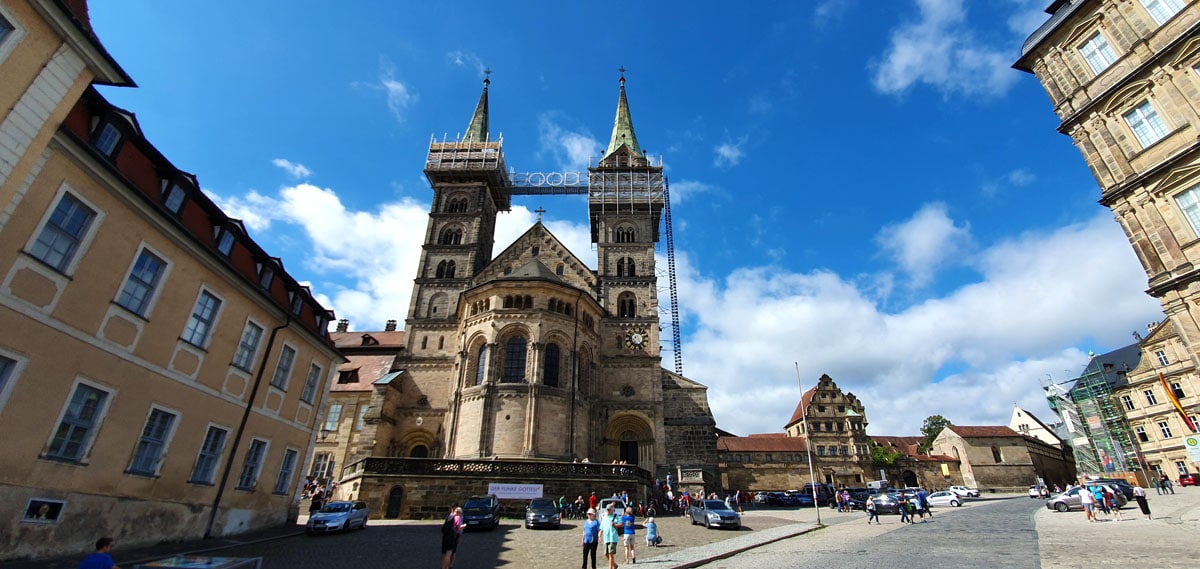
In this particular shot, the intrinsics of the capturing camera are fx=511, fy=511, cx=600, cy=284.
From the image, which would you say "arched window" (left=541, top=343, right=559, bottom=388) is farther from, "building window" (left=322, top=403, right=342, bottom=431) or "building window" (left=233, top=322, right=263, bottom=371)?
"building window" (left=322, top=403, right=342, bottom=431)

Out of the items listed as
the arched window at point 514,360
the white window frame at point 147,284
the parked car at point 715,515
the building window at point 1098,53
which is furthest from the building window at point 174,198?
the building window at point 1098,53

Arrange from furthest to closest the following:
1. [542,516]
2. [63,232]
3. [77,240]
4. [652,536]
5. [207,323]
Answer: [542,516]
[652,536]
[207,323]
[77,240]
[63,232]

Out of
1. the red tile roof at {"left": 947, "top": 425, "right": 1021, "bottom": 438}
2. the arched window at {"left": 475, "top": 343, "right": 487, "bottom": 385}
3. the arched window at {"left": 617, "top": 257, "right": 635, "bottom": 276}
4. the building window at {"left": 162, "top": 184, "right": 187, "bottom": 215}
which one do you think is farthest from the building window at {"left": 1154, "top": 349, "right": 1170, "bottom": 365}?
the building window at {"left": 162, "top": 184, "right": 187, "bottom": 215}

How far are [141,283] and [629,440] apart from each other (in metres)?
29.8

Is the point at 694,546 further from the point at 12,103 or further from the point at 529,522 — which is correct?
the point at 12,103

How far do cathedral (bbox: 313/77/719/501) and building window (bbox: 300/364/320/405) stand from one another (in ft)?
32.2

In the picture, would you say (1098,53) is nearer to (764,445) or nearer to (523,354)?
(523,354)

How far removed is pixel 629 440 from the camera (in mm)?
36938

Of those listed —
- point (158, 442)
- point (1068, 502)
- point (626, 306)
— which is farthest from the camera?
point (626, 306)

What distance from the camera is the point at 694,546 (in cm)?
1584

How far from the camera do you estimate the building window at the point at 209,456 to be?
49.5ft

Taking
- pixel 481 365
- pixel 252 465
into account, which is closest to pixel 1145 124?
pixel 252 465

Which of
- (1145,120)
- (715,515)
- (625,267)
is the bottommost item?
(715,515)

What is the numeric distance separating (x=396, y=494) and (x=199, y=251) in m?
14.7
